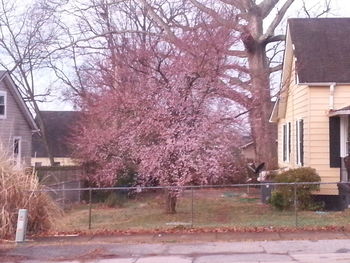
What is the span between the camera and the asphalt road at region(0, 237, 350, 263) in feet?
35.3

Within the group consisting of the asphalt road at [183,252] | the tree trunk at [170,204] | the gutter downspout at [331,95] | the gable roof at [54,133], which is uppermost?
the gable roof at [54,133]

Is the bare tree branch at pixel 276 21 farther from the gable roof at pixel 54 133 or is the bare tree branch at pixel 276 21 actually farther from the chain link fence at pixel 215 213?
the gable roof at pixel 54 133

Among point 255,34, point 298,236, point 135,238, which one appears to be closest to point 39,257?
point 135,238

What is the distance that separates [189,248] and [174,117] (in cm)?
628

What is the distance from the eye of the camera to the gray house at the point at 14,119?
34.2 metres

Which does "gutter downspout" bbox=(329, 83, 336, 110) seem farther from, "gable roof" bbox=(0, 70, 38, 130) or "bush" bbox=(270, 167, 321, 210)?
"gable roof" bbox=(0, 70, 38, 130)

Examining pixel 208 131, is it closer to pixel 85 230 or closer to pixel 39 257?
pixel 85 230

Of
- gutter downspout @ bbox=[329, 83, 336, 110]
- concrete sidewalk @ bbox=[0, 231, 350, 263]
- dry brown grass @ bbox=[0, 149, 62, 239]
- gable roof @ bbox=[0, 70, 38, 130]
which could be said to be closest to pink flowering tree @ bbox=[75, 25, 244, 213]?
gutter downspout @ bbox=[329, 83, 336, 110]

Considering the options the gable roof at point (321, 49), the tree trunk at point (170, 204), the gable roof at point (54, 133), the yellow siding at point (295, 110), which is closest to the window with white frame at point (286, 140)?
the yellow siding at point (295, 110)

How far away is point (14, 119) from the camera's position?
35750 millimetres

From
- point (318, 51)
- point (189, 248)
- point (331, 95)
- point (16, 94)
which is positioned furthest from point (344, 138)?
point (16, 94)

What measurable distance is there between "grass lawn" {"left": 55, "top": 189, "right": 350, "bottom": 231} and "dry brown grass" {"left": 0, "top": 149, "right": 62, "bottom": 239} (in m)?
0.56

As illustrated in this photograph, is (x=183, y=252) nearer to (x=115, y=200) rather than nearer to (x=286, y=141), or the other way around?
(x=115, y=200)

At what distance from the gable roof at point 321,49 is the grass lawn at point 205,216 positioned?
177 inches
